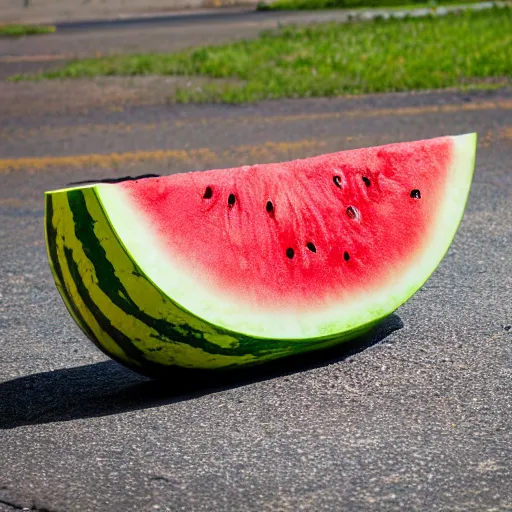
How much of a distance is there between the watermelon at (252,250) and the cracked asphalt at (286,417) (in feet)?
0.59

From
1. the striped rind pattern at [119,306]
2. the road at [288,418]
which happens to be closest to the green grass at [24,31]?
the road at [288,418]

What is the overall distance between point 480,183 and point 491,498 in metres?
4.25

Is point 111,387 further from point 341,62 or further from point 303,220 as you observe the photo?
point 341,62

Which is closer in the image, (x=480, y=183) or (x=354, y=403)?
(x=354, y=403)

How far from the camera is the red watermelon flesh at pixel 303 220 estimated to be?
329 centimetres

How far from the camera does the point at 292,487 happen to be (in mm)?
→ 2721

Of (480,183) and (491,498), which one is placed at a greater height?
(480,183)

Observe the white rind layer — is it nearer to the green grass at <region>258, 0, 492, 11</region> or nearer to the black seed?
the black seed

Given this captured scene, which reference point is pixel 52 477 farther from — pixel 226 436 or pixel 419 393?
pixel 419 393

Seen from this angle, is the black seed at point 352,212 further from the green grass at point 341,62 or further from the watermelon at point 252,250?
the green grass at point 341,62

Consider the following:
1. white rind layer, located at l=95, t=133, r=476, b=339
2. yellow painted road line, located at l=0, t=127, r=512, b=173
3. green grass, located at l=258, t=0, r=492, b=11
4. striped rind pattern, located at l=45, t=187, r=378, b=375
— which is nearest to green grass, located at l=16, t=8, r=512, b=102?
yellow painted road line, located at l=0, t=127, r=512, b=173

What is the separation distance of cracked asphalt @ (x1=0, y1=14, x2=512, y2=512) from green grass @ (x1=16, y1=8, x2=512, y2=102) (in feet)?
17.0

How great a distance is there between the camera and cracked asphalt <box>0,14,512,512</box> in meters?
2.71

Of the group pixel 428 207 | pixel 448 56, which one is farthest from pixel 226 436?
pixel 448 56
